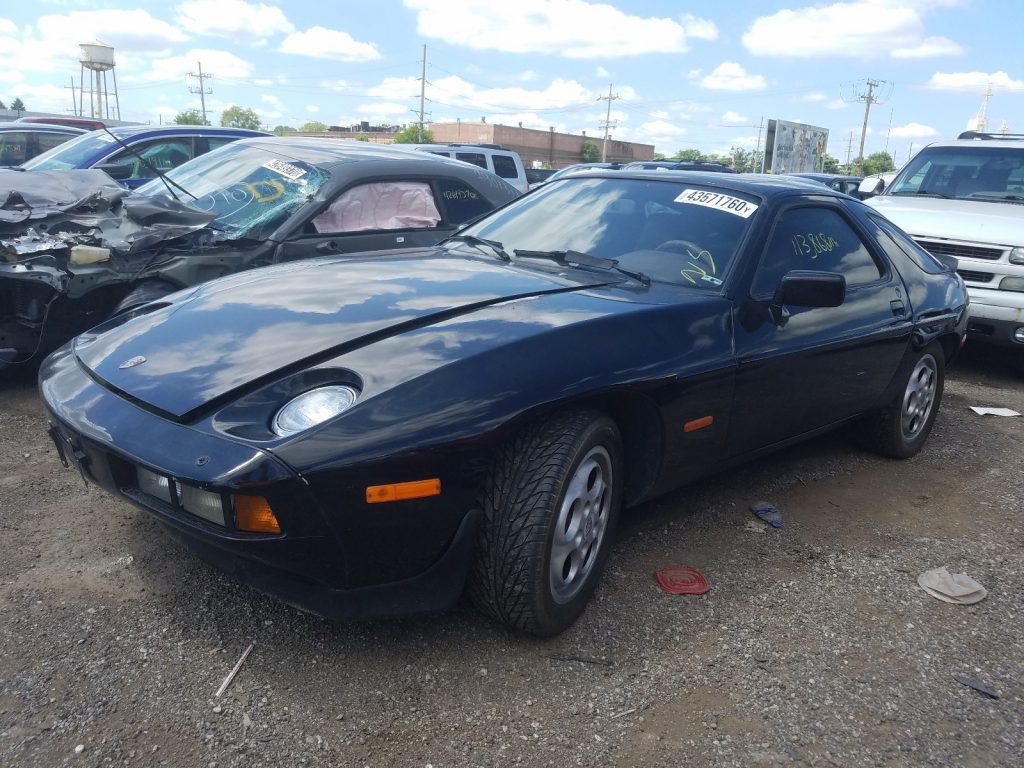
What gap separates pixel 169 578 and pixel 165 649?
42cm

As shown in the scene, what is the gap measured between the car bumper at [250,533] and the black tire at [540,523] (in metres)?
0.09

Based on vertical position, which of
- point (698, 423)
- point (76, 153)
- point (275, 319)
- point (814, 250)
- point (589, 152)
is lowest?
point (698, 423)

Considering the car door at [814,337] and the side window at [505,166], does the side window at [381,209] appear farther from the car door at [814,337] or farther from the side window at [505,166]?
the side window at [505,166]

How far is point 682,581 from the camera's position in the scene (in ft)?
10.0

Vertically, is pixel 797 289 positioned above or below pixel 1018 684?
above

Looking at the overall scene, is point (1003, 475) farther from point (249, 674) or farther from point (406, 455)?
point (249, 674)

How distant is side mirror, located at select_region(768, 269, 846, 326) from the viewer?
315 centimetres

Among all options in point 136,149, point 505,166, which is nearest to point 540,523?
point 136,149

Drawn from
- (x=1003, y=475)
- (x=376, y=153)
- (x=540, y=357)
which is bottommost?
(x=1003, y=475)

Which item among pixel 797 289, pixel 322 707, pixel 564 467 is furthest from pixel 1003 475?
pixel 322 707

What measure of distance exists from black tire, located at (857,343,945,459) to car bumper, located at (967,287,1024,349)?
205 cm

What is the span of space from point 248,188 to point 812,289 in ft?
12.2

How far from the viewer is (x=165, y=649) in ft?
8.00

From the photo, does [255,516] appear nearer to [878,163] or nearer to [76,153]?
[76,153]
